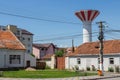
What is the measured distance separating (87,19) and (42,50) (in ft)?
121

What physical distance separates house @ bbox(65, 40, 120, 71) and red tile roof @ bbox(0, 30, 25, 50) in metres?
9.81

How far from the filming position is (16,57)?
59656 millimetres

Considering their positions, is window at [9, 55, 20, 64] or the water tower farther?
the water tower

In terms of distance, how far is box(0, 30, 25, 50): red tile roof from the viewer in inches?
2320

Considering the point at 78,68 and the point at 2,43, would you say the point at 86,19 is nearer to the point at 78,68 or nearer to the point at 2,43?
the point at 78,68

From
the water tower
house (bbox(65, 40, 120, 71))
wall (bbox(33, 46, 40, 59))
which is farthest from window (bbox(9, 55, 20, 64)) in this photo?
wall (bbox(33, 46, 40, 59))

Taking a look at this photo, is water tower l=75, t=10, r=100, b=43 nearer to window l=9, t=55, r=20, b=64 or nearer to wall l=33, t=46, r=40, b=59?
window l=9, t=55, r=20, b=64

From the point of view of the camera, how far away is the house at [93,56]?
2150 inches

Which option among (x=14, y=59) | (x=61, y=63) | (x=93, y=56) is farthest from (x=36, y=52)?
(x=93, y=56)

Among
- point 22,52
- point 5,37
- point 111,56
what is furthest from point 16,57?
point 111,56

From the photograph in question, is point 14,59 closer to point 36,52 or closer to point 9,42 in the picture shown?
point 9,42

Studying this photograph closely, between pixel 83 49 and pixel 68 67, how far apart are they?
494 cm

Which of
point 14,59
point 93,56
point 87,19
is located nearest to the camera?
point 93,56

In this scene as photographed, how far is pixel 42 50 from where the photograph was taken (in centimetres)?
11644
